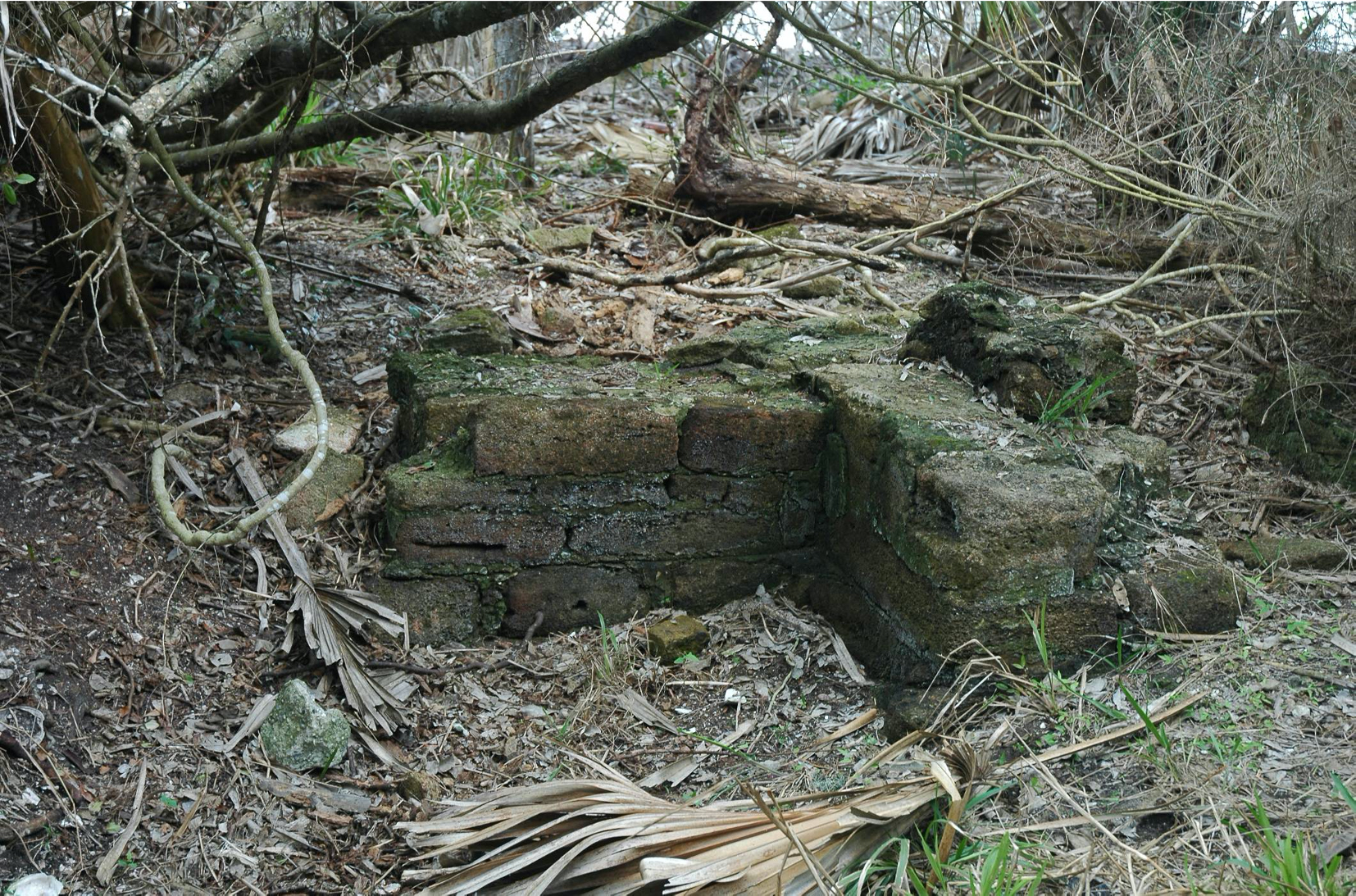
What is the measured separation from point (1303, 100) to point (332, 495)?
154 inches

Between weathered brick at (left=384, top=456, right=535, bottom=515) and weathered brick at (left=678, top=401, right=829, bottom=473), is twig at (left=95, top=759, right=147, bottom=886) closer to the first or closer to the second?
weathered brick at (left=384, top=456, right=535, bottom=515)

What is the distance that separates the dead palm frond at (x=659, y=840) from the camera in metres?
2.23

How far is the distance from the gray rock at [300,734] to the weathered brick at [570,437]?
2.89 ft

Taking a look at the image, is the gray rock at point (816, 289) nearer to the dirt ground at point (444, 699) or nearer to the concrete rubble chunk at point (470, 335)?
the dirt ground at point (444, 699)

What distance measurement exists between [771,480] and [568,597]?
31.0 inches

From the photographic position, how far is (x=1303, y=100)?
4109mm

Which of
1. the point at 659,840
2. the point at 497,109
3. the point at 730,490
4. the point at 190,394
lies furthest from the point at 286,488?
the point at 497,109

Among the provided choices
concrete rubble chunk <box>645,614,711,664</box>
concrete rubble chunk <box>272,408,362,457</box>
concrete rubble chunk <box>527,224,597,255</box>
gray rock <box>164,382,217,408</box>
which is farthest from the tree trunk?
concrete rubble chunk <box>527,224,597,255</box>

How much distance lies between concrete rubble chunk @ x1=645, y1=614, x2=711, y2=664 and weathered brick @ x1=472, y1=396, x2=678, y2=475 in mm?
518

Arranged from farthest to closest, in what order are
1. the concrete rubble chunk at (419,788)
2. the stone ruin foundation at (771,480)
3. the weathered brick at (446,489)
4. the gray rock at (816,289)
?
the gray rock at (816,289), the weathered brick at (446,489), the stone ruin foundation at (771,480), the concrete rubble chunk at (419,788)

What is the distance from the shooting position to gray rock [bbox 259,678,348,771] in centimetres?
298

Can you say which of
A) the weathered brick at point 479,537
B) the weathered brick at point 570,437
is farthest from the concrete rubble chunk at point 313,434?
the weathered brick at point 570,437

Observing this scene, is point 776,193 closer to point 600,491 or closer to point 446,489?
point 600,491

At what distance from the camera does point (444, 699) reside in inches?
130
